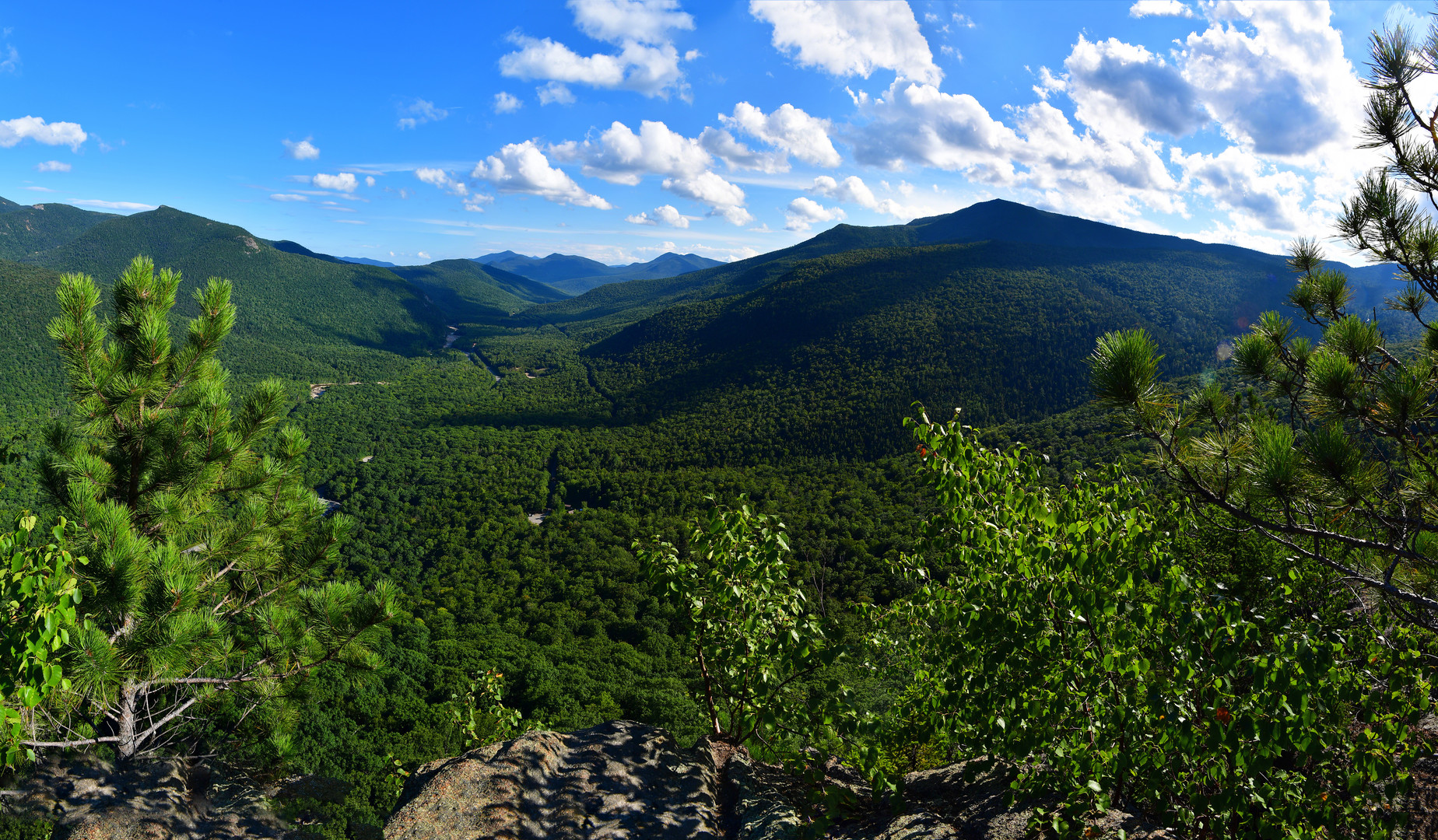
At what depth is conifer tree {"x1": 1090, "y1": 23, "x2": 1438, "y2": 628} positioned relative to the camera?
4434 millimetres

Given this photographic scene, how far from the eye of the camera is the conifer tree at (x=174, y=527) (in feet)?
18.1

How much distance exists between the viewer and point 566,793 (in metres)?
5.83

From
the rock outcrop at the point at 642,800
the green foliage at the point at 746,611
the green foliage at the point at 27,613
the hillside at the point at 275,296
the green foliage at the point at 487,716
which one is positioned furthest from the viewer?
the hillside at the point at 275,296

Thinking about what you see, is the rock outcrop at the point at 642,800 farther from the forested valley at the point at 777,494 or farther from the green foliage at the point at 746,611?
the green foliage at the point at 746,611

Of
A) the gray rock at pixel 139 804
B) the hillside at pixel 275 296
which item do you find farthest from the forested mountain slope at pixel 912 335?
the gray rock at pixel 139 804

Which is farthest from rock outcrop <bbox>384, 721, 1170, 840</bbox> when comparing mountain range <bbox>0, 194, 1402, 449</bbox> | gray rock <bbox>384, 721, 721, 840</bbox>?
mountain range <bbox>0, 194, 1402, 449</bbox>

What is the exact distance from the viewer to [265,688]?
301 inches

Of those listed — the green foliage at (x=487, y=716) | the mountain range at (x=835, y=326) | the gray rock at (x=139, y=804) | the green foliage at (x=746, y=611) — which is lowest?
the green foliage at (x=487, y=716)

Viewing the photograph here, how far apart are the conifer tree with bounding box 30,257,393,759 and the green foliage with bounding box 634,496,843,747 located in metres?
4.28

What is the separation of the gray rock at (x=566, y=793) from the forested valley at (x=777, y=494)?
88 cm

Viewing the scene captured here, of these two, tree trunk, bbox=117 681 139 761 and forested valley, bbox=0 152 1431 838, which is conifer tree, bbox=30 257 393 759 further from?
forested valley, bbox=0 152 1431 838

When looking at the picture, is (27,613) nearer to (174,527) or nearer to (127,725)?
(174,527)

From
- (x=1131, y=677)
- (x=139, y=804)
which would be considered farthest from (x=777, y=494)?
(x=1131, y=677)

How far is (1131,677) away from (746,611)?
10.1ft
